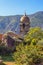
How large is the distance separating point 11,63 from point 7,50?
8.47m

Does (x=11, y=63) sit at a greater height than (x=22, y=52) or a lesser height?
lesser

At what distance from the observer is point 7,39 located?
41281 mm

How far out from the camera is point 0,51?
116 ft

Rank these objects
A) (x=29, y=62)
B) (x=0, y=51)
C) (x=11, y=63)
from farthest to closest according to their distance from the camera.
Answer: (x=0, y=51), (x=11, y=63), (x=29, y=62)

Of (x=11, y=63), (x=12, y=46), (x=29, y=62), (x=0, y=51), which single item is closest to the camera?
(x=29, y=62)

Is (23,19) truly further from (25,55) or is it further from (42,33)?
(25,55)

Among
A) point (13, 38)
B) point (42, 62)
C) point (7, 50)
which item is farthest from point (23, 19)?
point (42, 62)

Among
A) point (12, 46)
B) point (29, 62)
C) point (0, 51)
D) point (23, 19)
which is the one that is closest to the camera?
point (29, 62)

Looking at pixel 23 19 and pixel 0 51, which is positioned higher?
pixel 23 19

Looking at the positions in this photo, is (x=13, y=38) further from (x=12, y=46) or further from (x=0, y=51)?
(x=0, y=51)

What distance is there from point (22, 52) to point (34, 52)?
1497mm

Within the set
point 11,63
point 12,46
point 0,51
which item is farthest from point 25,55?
point 12,46

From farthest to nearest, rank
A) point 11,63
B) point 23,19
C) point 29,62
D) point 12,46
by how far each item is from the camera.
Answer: point 23,19, point 12,46, point 11,63, point 29,62

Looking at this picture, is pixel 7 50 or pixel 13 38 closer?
pixel 7 50
